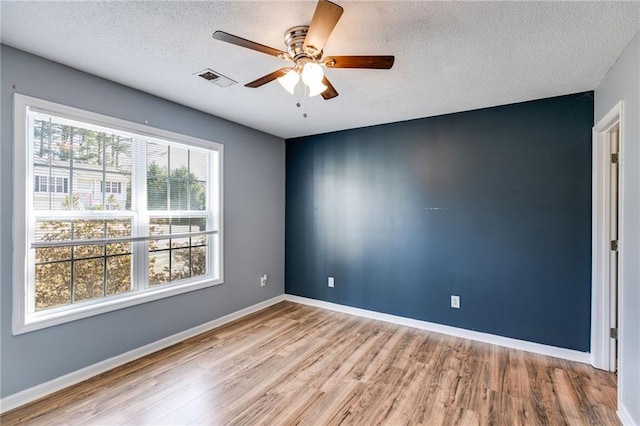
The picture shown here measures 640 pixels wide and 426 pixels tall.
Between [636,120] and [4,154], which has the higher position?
[636,120]

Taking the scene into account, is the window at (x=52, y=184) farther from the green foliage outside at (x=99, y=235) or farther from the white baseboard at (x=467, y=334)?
the white baseboard at (x=467, y=334)

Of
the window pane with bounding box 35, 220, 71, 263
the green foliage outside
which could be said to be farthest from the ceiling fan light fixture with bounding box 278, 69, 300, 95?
the window pane with bounding box 35, 220, 71, 263

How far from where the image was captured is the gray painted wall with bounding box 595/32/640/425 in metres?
1.78

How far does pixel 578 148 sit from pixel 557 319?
63.3 inches

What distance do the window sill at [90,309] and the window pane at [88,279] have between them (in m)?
0.07

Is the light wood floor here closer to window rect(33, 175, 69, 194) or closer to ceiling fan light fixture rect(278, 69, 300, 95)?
window rect(33, 175, 69, 194)

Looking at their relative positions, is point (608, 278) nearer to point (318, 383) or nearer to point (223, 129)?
point (318, 383)

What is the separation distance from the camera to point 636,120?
182cm

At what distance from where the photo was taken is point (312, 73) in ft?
5.41

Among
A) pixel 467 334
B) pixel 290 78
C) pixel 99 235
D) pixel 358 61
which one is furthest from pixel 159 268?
pixel 467 334

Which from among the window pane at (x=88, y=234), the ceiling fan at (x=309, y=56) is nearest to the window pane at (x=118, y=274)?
the window pane at (x=88, y=234)

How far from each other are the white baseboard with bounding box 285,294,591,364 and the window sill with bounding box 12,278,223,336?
188 cm

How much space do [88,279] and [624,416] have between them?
3978 millimetres

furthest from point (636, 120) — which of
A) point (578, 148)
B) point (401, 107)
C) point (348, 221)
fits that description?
point (348, 221)
